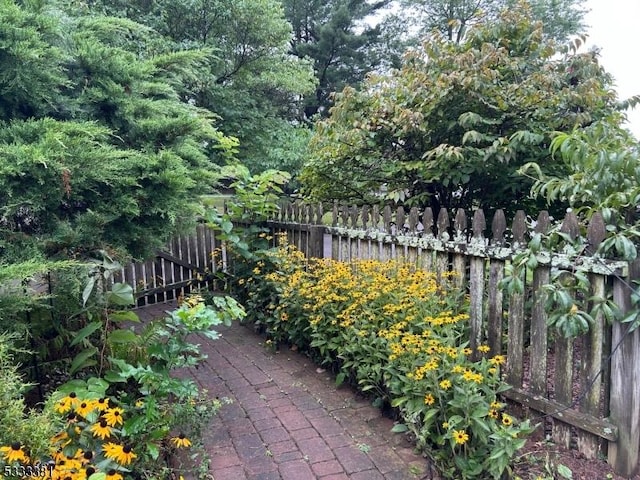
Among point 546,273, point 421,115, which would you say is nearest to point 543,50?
point 421,115

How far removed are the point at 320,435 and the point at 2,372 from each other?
161cm

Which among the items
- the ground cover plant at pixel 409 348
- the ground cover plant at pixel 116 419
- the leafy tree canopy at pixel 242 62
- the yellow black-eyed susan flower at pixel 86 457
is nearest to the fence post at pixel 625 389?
the ground cover plant at pixel 409 348

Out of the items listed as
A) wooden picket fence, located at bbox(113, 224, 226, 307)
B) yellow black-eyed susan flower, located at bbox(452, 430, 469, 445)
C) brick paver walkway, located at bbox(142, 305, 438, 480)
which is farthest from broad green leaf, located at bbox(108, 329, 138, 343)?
wooden picket fence, located at bbox(113, 224, 226, 307)

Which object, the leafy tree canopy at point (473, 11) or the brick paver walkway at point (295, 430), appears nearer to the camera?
the brick paver walkway at point (295, 430)

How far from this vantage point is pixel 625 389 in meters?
1.97

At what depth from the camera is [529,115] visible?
133 inches

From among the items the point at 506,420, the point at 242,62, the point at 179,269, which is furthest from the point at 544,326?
the point at 242,62

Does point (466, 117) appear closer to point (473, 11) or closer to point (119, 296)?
point (119, 296)

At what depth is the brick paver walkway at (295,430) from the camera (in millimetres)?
2152

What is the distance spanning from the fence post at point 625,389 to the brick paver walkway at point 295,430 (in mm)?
870

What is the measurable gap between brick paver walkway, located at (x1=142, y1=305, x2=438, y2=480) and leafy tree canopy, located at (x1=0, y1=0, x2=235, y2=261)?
4.01ft

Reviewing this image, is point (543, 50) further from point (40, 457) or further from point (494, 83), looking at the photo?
point (40, 457)

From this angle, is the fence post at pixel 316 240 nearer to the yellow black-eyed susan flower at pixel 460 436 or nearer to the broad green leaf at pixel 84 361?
the broad green leaf at pixel 84 361

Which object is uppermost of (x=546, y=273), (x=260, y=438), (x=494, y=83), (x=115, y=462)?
(x=494, y=83)
